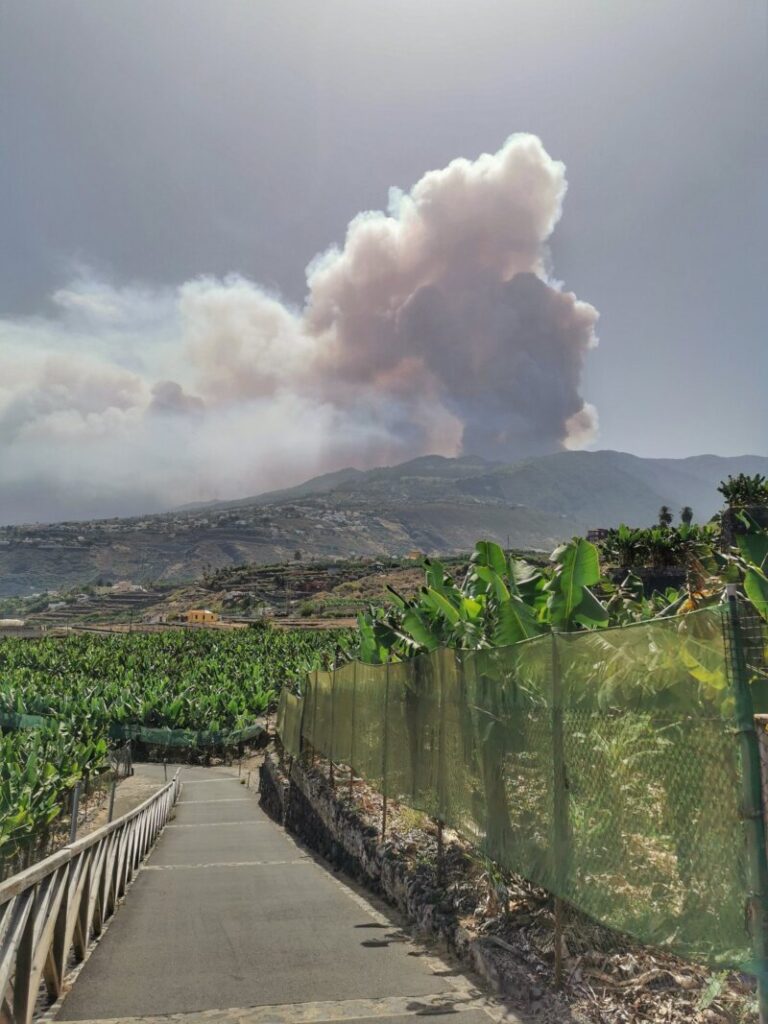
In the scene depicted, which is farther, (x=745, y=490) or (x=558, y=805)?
(x=745, y=490)

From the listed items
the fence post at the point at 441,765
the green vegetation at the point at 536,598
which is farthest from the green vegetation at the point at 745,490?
the fence post at the point at 441,765

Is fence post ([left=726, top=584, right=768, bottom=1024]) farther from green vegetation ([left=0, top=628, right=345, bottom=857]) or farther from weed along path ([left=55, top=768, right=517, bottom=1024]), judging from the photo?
green vegetation ([left=0, top=628, right=345, bottom=857])

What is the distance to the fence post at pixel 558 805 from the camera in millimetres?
4918

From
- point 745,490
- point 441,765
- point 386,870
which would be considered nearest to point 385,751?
point 386,870

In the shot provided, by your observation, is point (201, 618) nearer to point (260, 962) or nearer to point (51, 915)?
point (260, 962)

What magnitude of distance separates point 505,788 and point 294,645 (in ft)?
235

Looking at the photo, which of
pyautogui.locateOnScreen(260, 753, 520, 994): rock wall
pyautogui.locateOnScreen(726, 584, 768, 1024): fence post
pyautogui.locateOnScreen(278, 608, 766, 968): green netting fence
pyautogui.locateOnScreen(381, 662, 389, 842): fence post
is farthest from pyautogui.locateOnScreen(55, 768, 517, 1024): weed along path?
pyautogui.locateOnScreen(726, 584, 768, 1024): fence post

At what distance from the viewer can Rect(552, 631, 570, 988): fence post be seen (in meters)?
4.92

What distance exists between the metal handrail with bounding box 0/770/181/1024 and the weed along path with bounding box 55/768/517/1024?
25cm

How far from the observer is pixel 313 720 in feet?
56.8

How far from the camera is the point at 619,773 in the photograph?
4375mm

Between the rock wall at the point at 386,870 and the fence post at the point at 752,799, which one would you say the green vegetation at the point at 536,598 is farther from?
the rock wall at the point at 386,870

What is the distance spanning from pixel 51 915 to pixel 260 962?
193 centimetres

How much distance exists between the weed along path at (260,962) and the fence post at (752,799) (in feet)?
7.61
